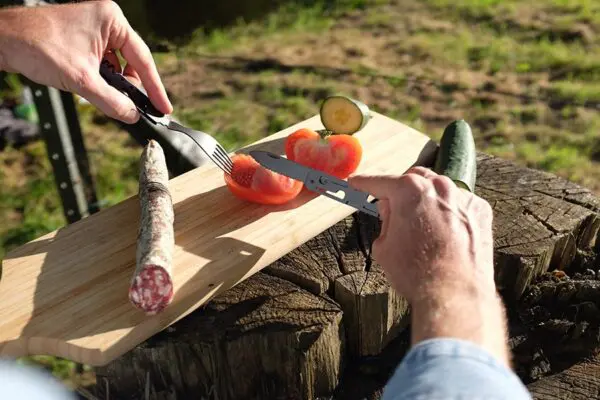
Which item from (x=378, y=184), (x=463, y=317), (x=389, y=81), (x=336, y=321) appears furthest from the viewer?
(x=389, y=81)

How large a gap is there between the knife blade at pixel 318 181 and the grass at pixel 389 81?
287cm

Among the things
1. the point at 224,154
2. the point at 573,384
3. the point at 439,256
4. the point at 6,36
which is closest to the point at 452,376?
the point at 439,256

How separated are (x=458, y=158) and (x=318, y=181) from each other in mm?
721

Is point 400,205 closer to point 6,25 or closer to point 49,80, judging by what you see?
point 49,80

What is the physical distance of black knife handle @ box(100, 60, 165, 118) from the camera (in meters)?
3.50

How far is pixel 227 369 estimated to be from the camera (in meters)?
3.15

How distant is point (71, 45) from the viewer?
3379 mm

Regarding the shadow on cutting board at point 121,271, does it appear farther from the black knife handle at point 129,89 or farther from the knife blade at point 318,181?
the black knife handle at point 129,89

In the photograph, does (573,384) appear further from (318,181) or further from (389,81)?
(389,81)

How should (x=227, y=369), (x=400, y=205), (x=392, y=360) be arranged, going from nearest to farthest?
(x=400, y=205) → (x=227, y=369) → (x=392, y=360)

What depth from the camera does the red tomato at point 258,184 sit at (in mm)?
3543

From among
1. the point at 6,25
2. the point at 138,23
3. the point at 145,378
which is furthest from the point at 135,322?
the point at 138,23

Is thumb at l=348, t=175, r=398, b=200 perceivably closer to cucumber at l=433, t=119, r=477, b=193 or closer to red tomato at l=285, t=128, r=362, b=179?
cucumber at l=433, t=119, r=477, b=193

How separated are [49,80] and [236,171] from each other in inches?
39.0
